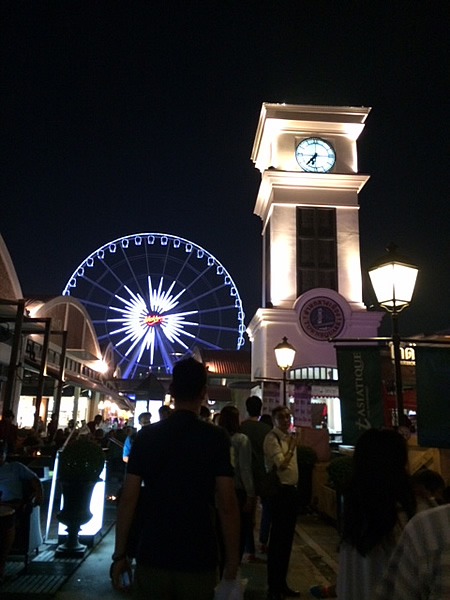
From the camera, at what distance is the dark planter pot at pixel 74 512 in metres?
5.81

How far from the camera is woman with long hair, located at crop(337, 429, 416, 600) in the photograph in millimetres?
2371

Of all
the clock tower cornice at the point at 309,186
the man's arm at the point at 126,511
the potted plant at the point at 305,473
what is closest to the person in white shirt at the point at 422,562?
the man's arm at the point at 126,511

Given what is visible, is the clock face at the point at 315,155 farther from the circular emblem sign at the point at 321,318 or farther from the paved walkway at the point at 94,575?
the paved walkway at the point at 94,575

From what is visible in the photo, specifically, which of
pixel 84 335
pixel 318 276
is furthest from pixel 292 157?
pixel 84 335

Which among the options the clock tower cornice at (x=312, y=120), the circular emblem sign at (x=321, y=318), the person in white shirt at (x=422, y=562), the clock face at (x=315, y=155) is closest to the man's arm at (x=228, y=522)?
the person in white shirt at (x=422, y=562)

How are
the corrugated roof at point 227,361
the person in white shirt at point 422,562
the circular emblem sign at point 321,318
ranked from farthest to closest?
the corrugated roof at point 227,361 → the circular emblem sign at point 321,318 → the person in white shirt at point 422,562

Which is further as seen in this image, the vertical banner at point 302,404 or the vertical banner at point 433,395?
the vertical banner at point 302,404

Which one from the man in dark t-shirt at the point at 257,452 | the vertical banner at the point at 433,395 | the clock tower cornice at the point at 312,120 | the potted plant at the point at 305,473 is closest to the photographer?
the man in dark t-shirt at the point at 257,452

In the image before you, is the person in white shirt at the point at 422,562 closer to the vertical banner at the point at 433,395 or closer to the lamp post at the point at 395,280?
the vertical banner at the point at 433,395

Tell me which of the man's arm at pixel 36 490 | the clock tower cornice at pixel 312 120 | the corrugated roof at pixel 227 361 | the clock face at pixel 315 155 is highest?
the clock tower cornice at pixel 312 120

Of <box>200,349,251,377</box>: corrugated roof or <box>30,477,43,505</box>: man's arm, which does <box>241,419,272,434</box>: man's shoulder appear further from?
<box>200,349,251,377</box>: corrugated roof

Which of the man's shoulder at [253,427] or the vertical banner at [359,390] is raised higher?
A: the vertical banner at [359,390]

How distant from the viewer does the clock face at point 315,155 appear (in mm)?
24094

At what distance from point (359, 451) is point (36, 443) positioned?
28.5 ft
